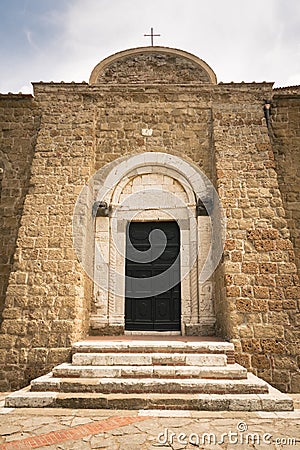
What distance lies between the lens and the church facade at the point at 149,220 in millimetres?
5543

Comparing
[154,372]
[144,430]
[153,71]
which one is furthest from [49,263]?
[153,71]

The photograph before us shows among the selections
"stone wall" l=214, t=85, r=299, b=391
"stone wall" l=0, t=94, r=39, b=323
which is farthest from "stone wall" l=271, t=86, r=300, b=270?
"stone wall" l=0, t=94, r=39, b=323

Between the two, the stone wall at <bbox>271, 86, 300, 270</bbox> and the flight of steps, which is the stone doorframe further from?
the stone wall at <bbox>271, 86, 300, 270</bbox>

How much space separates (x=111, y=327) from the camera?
21.3 feet

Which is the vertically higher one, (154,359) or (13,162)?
(13,162)

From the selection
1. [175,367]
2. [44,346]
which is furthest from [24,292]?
[175,367]

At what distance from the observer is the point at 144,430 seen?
135 inches

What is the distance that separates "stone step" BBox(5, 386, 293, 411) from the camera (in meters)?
4.04

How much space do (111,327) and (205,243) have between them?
7.55 feet

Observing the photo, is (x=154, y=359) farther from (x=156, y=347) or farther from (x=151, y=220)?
(x=151, y=220)

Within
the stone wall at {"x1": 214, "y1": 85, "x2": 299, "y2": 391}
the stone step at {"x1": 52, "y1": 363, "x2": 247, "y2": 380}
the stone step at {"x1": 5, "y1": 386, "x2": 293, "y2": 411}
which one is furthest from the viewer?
the stone wall at {"x1": 214, "y1": 85, "x2": 299, "y2": 391}

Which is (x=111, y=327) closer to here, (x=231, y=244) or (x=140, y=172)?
(x=231, y=244)

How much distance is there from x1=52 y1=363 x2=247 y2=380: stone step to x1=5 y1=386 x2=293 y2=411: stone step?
0.38m

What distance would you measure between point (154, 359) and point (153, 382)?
1.84 feet
